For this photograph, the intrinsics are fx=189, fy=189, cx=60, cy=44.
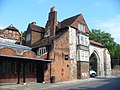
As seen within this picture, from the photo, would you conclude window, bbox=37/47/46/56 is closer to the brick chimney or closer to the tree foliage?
the brick chimney

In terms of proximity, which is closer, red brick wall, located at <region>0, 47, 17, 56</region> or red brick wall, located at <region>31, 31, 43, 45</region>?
red brick wall, located at <region>0, 47, 17, 56</region>

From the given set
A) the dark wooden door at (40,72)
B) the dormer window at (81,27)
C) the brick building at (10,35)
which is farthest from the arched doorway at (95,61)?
the dark wooden door at (40,72)

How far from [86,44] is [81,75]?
21.6ft

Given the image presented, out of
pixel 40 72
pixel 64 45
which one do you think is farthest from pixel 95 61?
pixel 40 72

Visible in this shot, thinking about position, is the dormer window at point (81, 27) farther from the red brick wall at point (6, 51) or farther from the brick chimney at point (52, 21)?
the red brick wall at point (6, 51)

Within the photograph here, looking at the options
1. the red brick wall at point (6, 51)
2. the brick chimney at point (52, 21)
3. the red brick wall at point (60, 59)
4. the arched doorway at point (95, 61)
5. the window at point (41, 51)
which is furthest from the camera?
the arched doorway at point (95, 61)

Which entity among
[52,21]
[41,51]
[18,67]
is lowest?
[18,67]

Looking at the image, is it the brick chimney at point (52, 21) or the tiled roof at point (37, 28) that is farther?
the tiled roof at point (37, 28)

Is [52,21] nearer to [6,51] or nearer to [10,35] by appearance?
[6,51]

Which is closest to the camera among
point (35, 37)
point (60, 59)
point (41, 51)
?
point (60, 59)

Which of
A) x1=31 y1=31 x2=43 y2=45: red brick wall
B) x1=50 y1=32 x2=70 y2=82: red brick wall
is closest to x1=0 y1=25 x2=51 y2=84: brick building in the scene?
x1=50 y1=32 x2=70 y2=82: red brick wall

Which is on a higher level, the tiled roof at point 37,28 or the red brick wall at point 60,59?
the tiled roof at point 37,28

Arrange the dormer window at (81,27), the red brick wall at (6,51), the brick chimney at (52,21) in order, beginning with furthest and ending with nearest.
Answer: the brick chimney at (52,21) < the dormer window at (81,27) < the red brick wall at (6,51)

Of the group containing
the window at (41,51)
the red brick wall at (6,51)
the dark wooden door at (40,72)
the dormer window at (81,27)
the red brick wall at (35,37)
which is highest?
the dormer window at (81,27)
